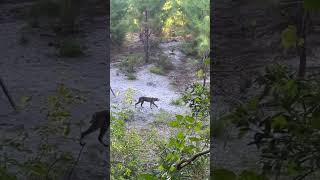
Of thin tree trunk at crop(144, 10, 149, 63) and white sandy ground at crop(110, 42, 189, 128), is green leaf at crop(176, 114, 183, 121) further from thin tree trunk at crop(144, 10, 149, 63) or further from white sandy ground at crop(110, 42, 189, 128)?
thin tree trunk at crop(144, 10, 149, 63)

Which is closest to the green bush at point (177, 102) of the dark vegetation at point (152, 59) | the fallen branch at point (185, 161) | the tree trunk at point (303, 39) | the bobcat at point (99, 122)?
the dark vegetation at point (152, 59)

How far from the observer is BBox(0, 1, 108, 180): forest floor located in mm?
907

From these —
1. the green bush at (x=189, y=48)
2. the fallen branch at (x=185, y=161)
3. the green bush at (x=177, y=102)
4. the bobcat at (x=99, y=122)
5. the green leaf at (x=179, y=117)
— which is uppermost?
the green bush at (x=189, y=48)

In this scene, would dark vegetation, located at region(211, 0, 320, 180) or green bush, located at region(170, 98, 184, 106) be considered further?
green bush, located at region(170, 98, 184, 106)

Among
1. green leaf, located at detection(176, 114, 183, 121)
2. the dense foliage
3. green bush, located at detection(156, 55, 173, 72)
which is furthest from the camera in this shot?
green bush, located at detection(156, 55, 173, 72)

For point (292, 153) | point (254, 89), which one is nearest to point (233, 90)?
point (254, 89)

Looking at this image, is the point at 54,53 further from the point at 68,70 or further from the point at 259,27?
the point at 259,27

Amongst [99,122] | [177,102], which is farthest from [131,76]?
[99,122]

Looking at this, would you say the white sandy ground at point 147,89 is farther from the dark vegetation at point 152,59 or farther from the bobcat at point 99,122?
the bobcat at point 99,122

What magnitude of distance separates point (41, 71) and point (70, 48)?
72 millimetres

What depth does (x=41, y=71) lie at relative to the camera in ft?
3.00

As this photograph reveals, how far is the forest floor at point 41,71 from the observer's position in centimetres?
91

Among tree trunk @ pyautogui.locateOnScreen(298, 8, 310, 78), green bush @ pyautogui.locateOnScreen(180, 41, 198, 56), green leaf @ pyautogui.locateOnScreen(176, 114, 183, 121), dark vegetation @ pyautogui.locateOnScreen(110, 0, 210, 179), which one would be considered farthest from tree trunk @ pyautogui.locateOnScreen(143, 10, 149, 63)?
tree trunk @ pyautogui.locateOnScreen(298, 8, 310, 78)

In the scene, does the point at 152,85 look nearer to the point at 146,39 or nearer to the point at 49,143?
the point at 146,39
